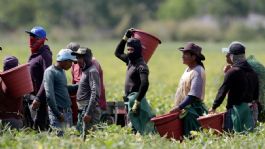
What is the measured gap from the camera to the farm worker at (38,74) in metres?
13.6

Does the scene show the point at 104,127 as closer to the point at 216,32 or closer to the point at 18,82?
the point at 18,82

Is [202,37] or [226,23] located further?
[226,23]

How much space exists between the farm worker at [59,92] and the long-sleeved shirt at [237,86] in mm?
2138

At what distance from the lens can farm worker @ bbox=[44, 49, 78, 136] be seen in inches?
518

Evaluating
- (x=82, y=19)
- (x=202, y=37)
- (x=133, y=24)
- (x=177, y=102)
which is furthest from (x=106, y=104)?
(x=82, y=19)

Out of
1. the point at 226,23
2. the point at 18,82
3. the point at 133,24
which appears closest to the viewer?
the point at 18,82

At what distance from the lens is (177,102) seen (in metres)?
13.9

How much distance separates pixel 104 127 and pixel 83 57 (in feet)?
6.09

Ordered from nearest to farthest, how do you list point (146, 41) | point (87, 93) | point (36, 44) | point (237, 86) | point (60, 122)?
point (60, 122) → point (237, 86) → point (87, 93) → point (36, 44) → point (146, 41)

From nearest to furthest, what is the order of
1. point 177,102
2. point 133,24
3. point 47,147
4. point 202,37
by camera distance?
point 47,147 < point 177,102 < point 202,37 < point 133,24

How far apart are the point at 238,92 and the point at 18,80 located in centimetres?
317

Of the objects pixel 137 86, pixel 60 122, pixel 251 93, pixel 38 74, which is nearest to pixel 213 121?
pixel 251 93

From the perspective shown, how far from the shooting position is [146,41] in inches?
568

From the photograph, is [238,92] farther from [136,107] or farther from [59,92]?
[59,92]
